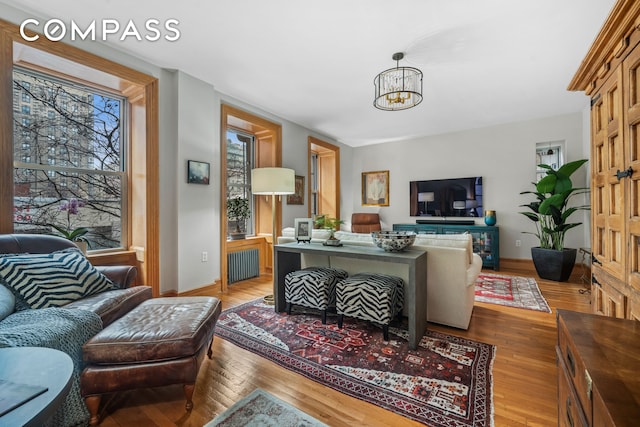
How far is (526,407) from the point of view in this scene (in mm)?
1461

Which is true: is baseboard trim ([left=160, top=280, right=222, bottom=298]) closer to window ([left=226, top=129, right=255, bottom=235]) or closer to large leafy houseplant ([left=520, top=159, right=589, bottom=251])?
window ([left=226, top=129, right=255, bottom=235])

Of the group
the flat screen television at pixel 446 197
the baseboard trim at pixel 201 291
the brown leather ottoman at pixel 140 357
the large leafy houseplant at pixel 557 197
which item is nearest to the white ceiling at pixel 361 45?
the large leafy houseplant at pixel 557 197

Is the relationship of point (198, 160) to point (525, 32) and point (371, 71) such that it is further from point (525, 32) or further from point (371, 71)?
point (525, 32)

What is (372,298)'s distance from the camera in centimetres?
Answer: 220

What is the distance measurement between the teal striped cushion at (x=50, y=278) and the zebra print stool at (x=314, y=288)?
1.45 metres

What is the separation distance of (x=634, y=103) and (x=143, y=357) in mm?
2647

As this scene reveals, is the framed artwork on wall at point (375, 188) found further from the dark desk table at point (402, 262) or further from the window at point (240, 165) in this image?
the dark desk table at point (402, 262)

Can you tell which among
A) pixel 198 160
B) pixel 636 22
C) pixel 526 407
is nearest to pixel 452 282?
pixel 526 407

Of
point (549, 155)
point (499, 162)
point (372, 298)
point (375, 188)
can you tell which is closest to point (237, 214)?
point (372, 298)

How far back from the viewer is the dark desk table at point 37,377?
662 mm

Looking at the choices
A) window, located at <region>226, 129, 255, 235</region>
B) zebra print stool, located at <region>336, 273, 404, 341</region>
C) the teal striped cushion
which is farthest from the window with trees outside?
zebra print stool, located at <region>336, 273, 404, 341</region>

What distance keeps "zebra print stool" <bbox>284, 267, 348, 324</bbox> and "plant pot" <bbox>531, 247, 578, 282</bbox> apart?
3343 mm

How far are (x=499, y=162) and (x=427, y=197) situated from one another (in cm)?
138

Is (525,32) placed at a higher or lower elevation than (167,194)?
higher
